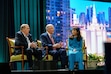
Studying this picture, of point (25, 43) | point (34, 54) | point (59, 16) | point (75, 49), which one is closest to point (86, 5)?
point (59, 16)

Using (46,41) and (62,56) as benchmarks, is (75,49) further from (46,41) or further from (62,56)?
(46,41)

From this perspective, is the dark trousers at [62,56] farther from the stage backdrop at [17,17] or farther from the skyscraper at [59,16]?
the skyscraper at [59,16]

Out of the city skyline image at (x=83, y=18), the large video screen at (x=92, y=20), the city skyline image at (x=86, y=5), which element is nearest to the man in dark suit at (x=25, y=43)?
the city skyline image at (x=83, y=18)

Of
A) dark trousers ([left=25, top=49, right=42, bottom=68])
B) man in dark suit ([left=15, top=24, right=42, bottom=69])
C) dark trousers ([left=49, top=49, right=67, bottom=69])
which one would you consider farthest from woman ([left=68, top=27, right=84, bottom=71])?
man in dark suit ([left=15, top=24, right=42, bottom=69])

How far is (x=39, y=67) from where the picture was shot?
3574 millimetres

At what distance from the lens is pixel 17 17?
5.86 m

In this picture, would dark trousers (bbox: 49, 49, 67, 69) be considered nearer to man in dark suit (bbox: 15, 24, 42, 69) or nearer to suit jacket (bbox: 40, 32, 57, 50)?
Answer: suit jacket (bbox: 40, 32, 57, 50)

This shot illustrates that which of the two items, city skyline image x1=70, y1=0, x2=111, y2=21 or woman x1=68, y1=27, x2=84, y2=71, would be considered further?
city skyline image x1=70, y1=0, x2=111, y2=21

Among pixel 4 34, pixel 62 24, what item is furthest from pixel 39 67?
pixel 62 24

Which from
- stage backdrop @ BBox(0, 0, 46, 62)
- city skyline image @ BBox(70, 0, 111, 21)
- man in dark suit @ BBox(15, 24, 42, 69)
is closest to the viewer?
man in dark suit @ BBox(15, 24, 42, 69)

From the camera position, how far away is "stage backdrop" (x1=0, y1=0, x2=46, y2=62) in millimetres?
5773

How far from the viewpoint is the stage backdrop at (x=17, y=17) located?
18.9 ft

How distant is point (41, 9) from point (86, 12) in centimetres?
113

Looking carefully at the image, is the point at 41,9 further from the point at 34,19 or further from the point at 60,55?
the point at 60,55
